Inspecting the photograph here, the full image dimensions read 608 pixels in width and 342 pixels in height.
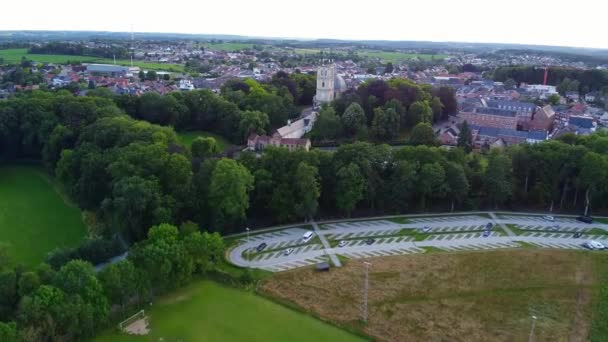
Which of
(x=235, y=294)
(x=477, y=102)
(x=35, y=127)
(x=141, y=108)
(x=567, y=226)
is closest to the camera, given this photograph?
(x=235, y=294)

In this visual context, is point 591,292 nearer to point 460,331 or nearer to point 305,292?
point 460,331

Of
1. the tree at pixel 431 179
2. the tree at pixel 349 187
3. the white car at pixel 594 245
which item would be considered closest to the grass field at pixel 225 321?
the tree at pixel 349 187

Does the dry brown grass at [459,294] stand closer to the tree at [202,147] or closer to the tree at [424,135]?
the tree at [202,147]

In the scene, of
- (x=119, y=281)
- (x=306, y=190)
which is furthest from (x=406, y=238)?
(x=119, y=281)

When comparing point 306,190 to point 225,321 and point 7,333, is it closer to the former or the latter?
point 225,321

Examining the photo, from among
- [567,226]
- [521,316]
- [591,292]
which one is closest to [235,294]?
[521,316]

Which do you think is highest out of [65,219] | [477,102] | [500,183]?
[477,102]
